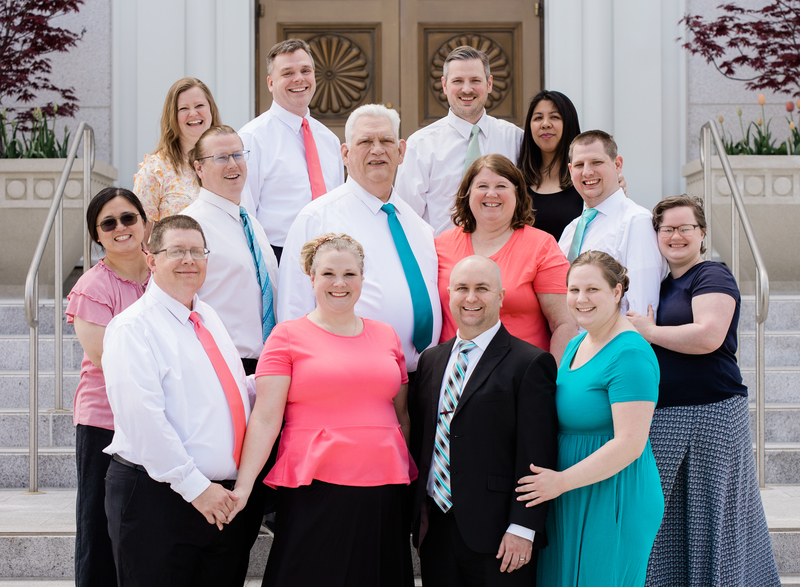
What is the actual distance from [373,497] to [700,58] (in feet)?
17.7

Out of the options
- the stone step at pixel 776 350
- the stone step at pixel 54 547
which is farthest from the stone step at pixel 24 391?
the stone step at pixel 776 350

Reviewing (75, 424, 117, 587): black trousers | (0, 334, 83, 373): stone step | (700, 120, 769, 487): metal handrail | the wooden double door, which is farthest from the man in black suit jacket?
the wooden double door

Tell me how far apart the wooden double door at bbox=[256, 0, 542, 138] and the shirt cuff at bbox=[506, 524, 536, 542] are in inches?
179

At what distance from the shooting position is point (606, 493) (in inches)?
95.0

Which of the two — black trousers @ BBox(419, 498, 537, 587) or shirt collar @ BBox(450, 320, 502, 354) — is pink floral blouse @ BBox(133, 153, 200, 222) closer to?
shirt collar @ BBox(450, 320, 502, 354)

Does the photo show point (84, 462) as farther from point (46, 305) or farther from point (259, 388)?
point (46, 305)

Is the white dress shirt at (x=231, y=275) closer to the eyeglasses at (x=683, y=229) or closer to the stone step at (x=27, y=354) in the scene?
the eyeglasses at (x=683, y=229)

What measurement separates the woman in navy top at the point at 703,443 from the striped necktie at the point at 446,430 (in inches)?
27.1

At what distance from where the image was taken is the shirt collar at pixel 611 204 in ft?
10.2

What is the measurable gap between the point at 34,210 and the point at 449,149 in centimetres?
351

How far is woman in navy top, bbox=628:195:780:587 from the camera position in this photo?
8.73ft

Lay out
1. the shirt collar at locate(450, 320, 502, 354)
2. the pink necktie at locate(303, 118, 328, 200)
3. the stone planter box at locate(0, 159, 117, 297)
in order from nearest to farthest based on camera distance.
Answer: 1. the shirt collar at locate(450, 320, 502, 354)
2. the pink necktie at locate(303, 118, 328, 200)
3. the stone planter box at locate(0, 159, 117, 297)

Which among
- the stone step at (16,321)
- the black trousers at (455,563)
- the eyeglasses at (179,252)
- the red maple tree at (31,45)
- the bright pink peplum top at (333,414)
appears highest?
the red maple tree at (31,45)

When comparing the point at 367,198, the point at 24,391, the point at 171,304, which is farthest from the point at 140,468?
the point at 24,391
